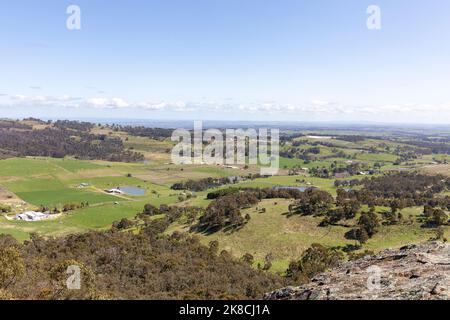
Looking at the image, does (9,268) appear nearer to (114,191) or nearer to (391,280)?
(391,280)

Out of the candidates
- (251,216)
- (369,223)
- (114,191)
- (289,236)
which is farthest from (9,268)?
(114,191)

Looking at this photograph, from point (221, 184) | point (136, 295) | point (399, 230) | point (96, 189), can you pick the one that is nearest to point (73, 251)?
point (136, 295)

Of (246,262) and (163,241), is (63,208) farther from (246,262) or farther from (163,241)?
(246,262)

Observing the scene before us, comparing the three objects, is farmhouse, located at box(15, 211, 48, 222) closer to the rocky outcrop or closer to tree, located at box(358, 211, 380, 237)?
tree, located at box(358, 211, 380, 237)

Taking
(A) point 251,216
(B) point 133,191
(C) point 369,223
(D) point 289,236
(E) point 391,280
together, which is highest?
(E) point 391,280

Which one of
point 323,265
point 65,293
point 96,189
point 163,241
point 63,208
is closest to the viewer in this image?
point 65,293

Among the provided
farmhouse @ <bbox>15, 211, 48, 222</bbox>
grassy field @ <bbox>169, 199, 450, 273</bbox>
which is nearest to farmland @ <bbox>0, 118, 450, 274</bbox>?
grassy field @ <bbox>169, 199, 450, 273</bbox>

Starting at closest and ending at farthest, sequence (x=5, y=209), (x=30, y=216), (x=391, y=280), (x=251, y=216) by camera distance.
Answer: (x=391, y=280)
(x=251, y=216)
(x=30, y=216)
(x=5, y=209)
